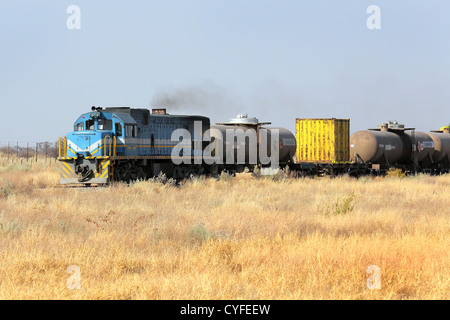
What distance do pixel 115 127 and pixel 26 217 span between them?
1122 centimetres

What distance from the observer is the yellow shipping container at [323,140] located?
32.3 meters

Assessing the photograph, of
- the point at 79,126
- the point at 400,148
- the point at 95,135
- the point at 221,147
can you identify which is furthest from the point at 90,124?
the point at 400,148

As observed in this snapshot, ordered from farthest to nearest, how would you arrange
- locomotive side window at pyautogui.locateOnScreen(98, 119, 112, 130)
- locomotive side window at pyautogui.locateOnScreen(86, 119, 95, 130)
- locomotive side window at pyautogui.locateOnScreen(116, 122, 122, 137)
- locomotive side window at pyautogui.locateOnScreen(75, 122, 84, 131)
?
locomotive side window at pyautogui.locateOnScreen(75, 122, 84, 131)
locomotive side window at pyautogui.locateOnScreen(86, 119, 95, 130)
locomotive side window at pyautogui.locateOnScreen(98, 119, 112, 130)
locomotive side window at pyautogui.locateOnScreen(116, 122, 122, 137)

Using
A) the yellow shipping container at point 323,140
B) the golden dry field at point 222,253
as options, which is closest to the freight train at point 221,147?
the yellow shipping container at point 323,140

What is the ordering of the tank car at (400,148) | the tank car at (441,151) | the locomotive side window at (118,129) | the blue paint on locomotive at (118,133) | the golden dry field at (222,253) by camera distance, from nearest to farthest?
the golden dry field at (222,253) → the blue paint on locomotive at (118,133) → the locomotive side window at (118,129) → the tank car at (400,148) → the tank car at (441,151)

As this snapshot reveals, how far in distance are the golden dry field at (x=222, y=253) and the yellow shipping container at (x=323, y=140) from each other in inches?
638

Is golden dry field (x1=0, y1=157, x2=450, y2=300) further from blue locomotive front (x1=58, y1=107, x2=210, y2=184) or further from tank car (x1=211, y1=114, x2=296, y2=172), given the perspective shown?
tank car (x1=211, y1=114, x2=296, y2=172)

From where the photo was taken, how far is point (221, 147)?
2875 centimetres

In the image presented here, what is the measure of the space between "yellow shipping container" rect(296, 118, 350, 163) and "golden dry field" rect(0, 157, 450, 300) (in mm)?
16201

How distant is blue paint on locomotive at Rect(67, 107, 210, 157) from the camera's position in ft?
79.0

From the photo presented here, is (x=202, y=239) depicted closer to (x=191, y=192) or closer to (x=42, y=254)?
(x=42, y=254)

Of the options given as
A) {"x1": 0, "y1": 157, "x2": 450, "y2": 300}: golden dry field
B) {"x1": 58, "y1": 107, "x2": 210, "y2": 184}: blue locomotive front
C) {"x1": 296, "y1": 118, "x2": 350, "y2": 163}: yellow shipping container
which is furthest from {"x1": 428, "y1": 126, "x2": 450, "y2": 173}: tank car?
{"x1": 0, "y1": 157, "x2": 450, "y2": 300}: golden dry field

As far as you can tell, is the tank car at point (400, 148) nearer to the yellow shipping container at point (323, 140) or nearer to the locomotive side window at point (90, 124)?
the yellow shipping container at point (323, 140)
